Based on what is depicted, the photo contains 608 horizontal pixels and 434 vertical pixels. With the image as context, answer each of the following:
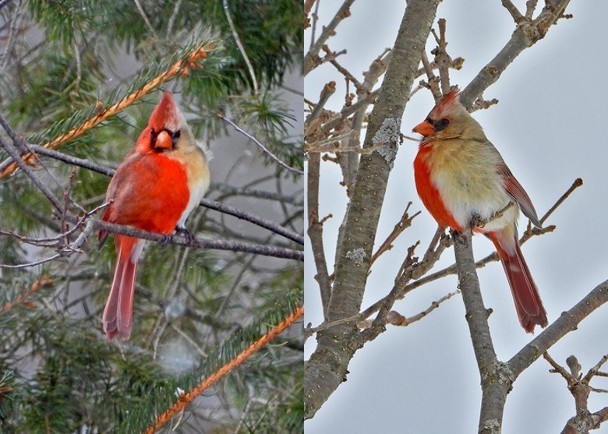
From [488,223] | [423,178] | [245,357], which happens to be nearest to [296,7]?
[423,178]

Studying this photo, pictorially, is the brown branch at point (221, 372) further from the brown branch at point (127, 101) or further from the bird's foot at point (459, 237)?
the brown branch at point (127, 101)

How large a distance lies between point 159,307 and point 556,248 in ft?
2.15

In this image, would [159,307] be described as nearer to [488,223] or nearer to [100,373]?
[100,373]

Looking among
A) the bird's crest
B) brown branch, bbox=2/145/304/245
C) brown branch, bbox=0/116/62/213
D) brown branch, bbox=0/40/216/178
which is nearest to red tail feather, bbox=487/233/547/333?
the bird's crest

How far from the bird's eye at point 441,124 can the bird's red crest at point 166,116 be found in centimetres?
42

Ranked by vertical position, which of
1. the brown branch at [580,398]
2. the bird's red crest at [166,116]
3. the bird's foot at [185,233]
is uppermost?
the bird's red crest at [166,116]

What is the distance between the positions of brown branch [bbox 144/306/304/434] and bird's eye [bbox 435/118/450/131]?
0.38m

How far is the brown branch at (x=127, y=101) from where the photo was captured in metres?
1.54

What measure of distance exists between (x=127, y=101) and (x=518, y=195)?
65 centimetres

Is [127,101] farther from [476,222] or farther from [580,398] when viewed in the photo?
[580,398]

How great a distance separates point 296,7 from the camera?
1.67m

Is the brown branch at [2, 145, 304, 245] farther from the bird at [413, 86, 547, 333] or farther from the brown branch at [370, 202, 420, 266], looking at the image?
the bird at [413, 86, 547, 333]

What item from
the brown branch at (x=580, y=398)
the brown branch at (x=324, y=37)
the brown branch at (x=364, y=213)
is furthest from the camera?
the brown branch at (x=324, y=37)

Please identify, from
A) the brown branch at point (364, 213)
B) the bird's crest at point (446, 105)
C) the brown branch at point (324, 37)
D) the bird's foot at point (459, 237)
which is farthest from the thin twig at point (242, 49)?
the bird's foot at point (459, 237)
